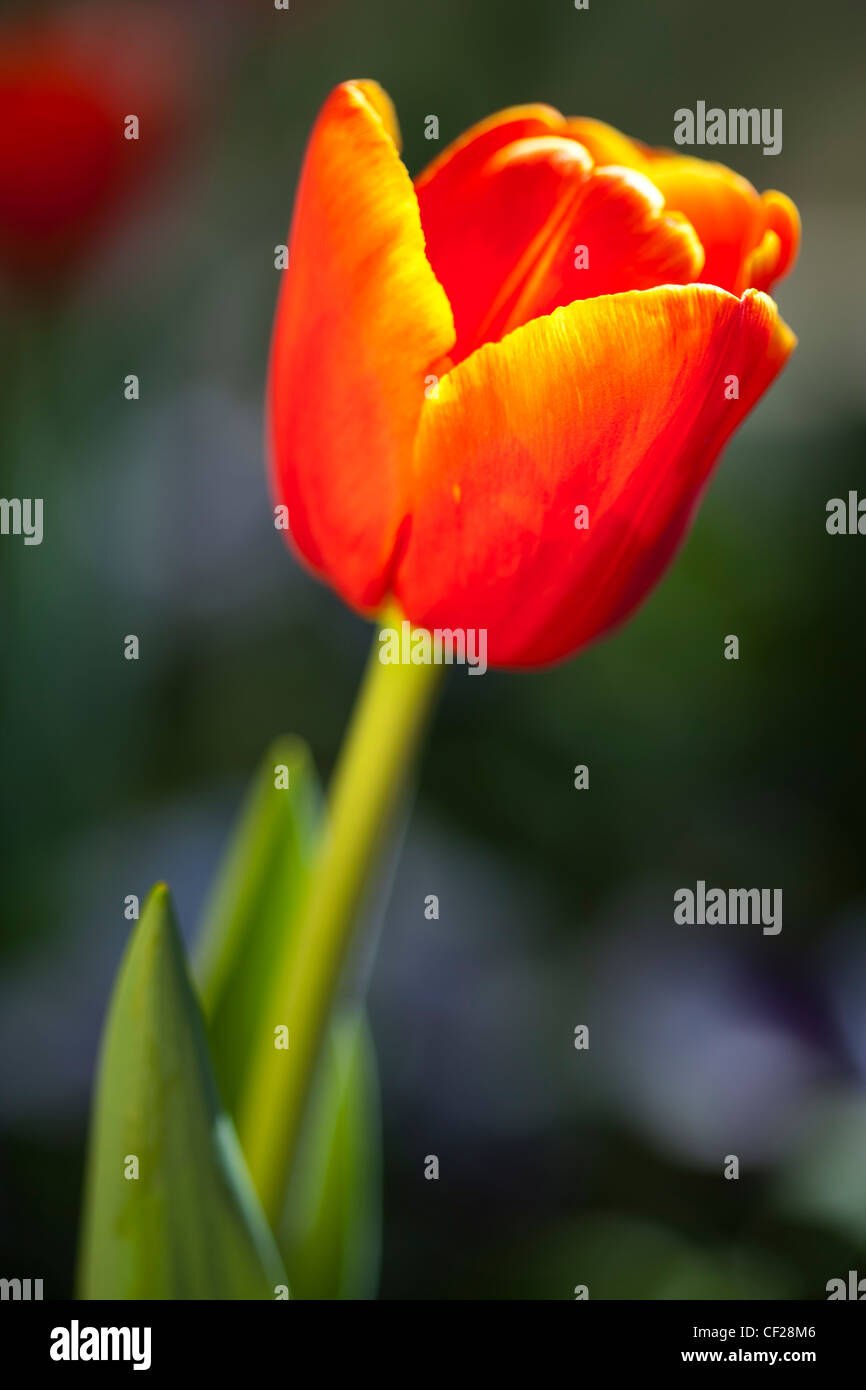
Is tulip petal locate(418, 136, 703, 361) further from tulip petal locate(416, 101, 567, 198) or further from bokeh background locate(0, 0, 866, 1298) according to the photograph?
bokeh background locate(0, 0, 866, 1298)

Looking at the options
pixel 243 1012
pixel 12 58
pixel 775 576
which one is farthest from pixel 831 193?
pixel 243 1012

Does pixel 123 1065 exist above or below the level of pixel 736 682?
below
